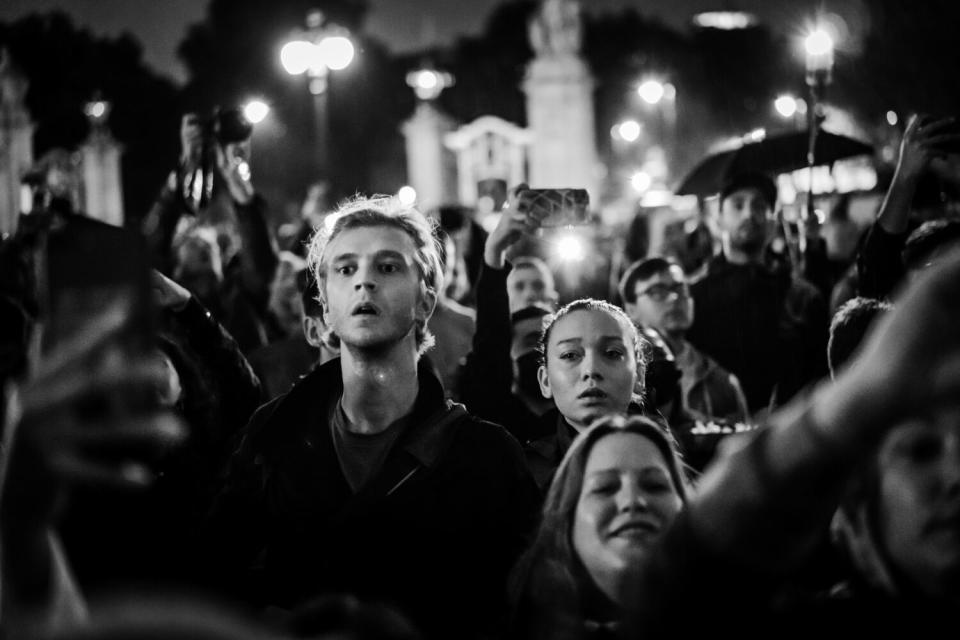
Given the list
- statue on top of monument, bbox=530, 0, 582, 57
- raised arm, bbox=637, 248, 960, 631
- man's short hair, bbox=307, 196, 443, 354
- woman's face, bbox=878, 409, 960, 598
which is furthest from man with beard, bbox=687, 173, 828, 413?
statue on top of monument, bbox=530, 0, 582, 57

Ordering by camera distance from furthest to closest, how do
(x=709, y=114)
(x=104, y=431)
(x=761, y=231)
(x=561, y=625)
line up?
(x=709, y=114), (x=761, y=231), (x=561, y=625), (x=104, y=431)

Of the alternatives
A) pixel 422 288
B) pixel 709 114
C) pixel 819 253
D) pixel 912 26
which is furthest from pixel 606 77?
pixel 422 288

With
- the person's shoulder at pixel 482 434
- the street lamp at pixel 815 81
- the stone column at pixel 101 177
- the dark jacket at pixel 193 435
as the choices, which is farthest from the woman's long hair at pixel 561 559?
the stone column at pixel 101 177

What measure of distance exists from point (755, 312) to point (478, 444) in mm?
3085

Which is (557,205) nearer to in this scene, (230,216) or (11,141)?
(230,216)

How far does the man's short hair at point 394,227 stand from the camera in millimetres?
3906

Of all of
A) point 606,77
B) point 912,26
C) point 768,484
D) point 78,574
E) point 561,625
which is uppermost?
point 606,77

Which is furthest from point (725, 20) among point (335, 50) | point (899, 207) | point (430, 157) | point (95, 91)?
point (899, 207)

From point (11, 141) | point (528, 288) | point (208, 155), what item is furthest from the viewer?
point (11, 141)

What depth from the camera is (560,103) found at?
43156 millimetres

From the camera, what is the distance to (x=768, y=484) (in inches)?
69.1

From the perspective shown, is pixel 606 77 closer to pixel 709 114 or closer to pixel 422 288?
pixel 709 114

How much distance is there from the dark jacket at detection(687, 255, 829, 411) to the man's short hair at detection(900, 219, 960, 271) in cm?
100

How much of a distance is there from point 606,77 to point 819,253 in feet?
214
